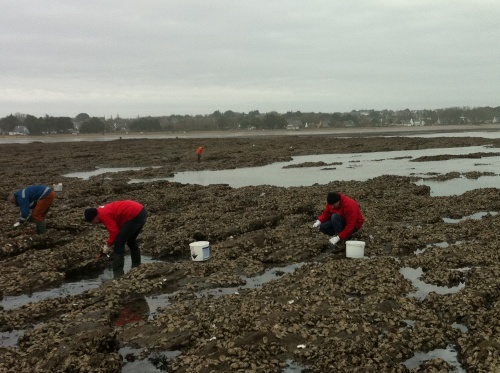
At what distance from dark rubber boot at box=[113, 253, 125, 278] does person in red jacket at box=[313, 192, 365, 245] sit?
4535 millimetres

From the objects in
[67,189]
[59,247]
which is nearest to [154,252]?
[59,247]

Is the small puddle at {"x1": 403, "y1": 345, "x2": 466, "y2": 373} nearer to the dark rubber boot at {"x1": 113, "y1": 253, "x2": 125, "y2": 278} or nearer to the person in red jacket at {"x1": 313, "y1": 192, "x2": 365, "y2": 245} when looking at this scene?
the person in red jacket at {"x1": 313, "y1": 192, "x2": 365, "y2": 245}

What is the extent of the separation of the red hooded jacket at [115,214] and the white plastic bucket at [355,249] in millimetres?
4771

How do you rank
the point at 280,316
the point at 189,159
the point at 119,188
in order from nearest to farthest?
the point at 280,316
the point at 119,188
the point at 189,159

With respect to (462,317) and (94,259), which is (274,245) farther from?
(462,317)

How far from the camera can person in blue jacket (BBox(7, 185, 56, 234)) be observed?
12211 mm

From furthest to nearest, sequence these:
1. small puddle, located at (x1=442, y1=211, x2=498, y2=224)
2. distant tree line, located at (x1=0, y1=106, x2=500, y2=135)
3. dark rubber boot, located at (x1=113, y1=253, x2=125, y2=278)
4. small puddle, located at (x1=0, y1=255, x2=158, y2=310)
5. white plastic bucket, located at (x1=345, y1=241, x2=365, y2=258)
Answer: distant tree line, located at (x1=0, y1=106, x2=500, y2=135) → small puddle, located at (x1=442, y1=211, x2=498, y2=224) → white plastic bucket, located at (x1=345, y1=241, x2=365, y2=258) → dark rubber boot, located at (x1=113, y1=253, x2=125, y2=278) → small puddle, located at (x1=0, y1=255, x2=158, y2=310)

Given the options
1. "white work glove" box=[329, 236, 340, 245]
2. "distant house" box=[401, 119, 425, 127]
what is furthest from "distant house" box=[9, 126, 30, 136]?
"white work glove" box=[329, 236, 340, 245]

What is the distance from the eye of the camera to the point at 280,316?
22.9 ft

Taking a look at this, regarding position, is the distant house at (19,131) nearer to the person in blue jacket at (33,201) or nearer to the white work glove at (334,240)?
the person in blue jacket at (33,201)

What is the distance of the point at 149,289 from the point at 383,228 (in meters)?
7.03

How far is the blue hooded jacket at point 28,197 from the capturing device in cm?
1221

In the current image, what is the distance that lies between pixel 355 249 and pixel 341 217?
1004 millimetres

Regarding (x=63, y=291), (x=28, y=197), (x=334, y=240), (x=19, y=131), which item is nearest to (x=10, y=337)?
(x=63, y=291)
